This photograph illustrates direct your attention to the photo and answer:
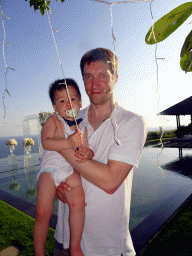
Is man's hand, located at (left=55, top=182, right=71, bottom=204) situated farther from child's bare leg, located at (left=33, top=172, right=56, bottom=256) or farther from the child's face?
the child's face

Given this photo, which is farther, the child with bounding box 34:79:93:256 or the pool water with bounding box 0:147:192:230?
the pool water with bounding box 0:147:192:230

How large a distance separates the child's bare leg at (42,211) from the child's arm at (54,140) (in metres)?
0.23

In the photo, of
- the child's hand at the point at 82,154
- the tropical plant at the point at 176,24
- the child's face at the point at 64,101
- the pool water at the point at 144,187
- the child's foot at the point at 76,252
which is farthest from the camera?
the pool water at the point at 144,187

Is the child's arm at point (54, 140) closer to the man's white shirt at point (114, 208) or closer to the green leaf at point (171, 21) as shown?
the man's white shirt at point (114, 208)

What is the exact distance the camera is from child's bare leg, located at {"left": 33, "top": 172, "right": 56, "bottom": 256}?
109 cm

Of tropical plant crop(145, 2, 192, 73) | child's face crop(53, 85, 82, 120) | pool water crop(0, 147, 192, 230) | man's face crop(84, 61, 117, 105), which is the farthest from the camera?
pool water crop(0, 147, 192, 230)

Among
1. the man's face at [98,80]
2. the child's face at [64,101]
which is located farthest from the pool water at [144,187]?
the man's face at [98,80]

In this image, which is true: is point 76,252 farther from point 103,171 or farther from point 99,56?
point 99,56

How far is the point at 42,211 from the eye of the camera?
1.10 metres

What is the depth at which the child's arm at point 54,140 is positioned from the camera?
3.08 feet

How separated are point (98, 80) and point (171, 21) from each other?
54 centimetres

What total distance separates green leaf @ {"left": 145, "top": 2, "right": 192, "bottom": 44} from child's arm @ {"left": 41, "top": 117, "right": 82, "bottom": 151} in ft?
1.90

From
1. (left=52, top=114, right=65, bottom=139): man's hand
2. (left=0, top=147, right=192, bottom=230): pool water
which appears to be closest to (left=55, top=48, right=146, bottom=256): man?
(left=52, top=114, right=65, bottom=139): man's hand

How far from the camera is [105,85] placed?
3.72 feet
